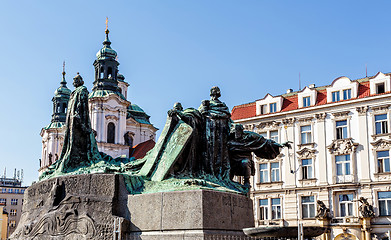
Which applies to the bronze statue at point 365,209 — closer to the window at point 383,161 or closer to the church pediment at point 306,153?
the window at point 383,161

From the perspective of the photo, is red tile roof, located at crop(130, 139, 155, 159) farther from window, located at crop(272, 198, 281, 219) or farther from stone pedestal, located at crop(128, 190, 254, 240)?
stone pedestal, located at crop(128, 190, 254, 240)

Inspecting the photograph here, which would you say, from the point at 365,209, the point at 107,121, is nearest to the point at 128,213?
the point at 365,209

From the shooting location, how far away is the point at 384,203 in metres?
31.8

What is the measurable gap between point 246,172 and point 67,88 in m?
55.3

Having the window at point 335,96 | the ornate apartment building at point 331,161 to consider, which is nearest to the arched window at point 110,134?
the ornate apartment building at point 331,161

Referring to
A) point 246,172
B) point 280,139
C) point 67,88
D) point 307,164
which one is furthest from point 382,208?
point 67,88

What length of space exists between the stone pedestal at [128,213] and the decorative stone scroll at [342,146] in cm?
2318

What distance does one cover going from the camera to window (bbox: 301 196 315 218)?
34.1 metres

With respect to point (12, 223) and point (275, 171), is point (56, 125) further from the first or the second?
point (275, 171)

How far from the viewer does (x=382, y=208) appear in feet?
104

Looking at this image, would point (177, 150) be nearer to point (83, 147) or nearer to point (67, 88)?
point (83, 147)

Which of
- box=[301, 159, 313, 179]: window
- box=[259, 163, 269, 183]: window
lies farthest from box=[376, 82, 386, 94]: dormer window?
box=[259, 163, 269, 183]: window

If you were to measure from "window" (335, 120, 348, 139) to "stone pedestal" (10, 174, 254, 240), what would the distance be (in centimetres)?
2375

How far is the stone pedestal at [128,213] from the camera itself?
1038 centimetres
